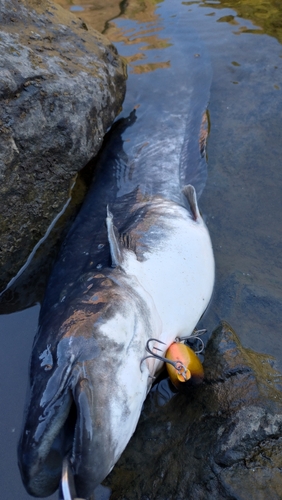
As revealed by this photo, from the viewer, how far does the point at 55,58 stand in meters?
3.68

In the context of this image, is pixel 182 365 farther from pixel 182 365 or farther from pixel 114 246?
pixel 114 246

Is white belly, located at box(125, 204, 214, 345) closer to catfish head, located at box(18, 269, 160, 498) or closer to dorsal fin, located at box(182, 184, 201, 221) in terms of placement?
dorsal fin, located at box(182, 184, 201, 221)

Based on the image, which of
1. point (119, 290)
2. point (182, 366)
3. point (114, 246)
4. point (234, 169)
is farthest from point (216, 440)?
point (234, 169)

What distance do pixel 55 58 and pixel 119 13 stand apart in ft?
12.9

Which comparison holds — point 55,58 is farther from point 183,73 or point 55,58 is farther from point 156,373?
point 156,373

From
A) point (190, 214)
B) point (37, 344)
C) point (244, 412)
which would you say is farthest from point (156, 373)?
point (190, 214)

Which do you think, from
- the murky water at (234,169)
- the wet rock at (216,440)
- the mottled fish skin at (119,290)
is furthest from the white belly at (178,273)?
the wet rock at (216,440)

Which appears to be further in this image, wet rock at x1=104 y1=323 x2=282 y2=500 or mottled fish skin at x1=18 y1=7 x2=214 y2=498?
wet rock at x1=104 y1=323 x2=282 y2=500

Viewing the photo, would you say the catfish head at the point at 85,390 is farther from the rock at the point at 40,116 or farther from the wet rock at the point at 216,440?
the rock at the point at 40,116

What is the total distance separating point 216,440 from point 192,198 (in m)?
1.90

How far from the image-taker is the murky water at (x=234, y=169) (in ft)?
10.1

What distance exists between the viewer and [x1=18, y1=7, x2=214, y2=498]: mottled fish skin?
2221 mm

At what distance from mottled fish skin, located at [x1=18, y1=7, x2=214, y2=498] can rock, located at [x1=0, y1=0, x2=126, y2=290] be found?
34 centimetres

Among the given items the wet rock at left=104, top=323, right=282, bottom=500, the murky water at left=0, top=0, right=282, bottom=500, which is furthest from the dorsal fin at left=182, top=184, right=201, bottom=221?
the wet rock at left=104, top=323, right=282, bottom=500
